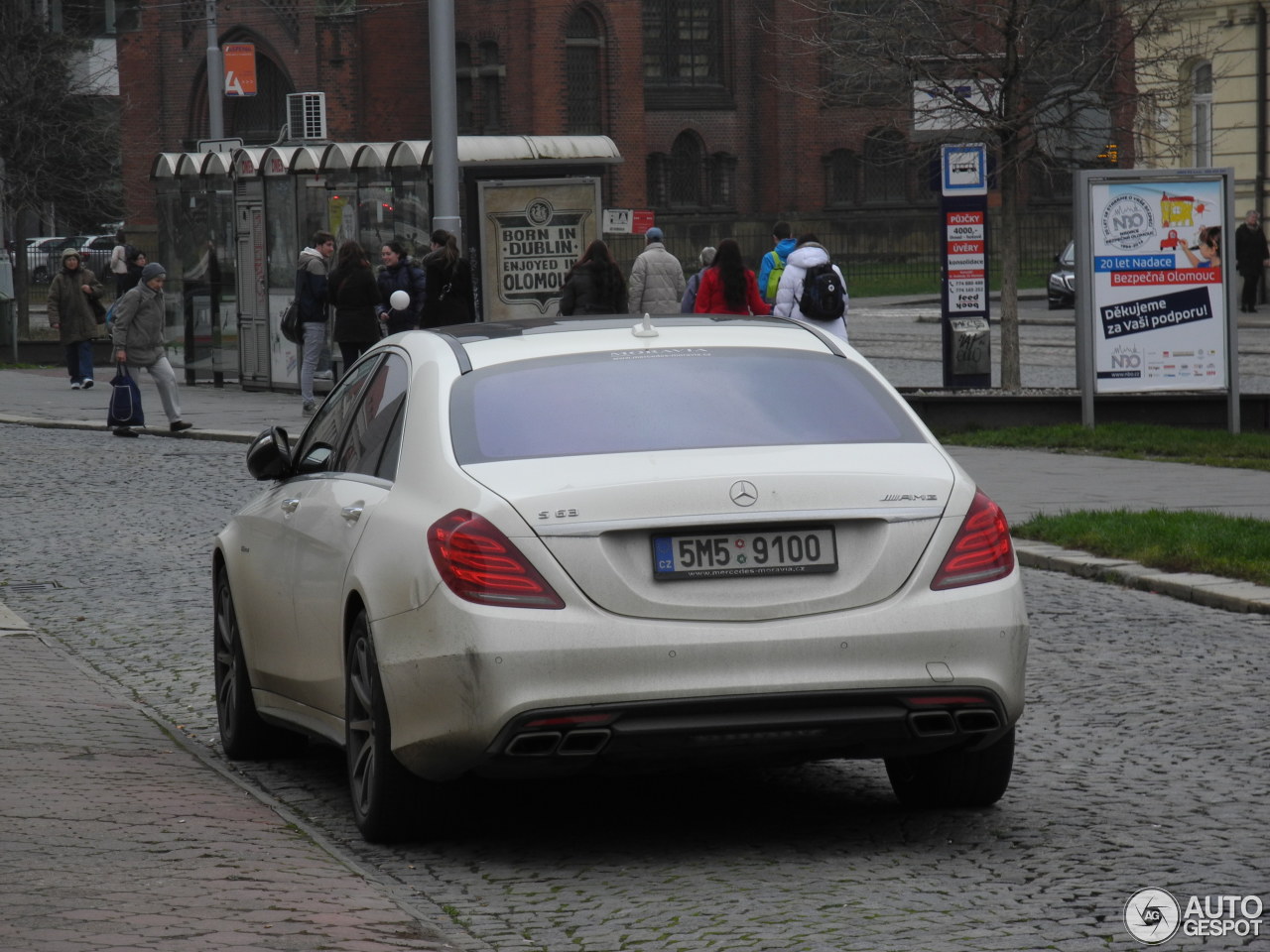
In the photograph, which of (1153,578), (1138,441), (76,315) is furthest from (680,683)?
(76,315)

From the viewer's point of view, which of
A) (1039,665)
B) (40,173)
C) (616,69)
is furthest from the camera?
(616,69)

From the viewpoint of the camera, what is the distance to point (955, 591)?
5672mm

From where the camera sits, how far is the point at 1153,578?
10.8 m

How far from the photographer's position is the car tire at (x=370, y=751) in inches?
231

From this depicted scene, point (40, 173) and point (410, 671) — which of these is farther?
point (40, 173)

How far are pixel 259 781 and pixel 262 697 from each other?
27 centimetres

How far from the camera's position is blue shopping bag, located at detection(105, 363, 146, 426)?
22016 mm

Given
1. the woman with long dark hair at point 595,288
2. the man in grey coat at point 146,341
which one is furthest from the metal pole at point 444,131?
the man in grey coat at point 146,341

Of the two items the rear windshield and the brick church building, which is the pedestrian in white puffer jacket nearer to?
the rear windshield

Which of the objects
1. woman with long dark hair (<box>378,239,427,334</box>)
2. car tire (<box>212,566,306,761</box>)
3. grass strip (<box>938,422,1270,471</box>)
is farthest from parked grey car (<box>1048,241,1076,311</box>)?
car tire (<box>212,566,306,761</box>)

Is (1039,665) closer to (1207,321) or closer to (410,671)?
(410,671)

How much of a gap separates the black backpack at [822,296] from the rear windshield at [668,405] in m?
13.3

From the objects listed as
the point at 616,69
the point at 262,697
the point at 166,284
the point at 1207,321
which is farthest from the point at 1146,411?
the point at 616,69

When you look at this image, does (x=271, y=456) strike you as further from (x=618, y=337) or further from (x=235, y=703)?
(x=618, y=337)
